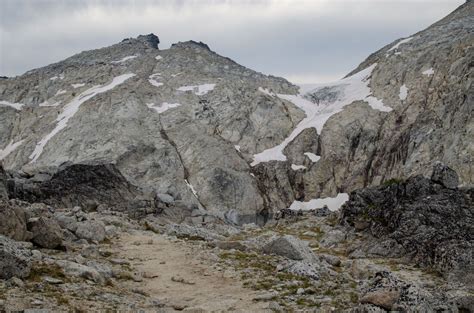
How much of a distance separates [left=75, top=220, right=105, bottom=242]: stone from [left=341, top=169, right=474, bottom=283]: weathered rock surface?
16.8 meters

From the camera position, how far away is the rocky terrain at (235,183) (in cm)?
1656

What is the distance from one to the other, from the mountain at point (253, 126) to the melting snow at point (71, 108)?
0.55 meters

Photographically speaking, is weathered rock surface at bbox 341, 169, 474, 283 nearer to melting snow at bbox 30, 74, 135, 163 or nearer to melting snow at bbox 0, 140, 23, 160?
melting snow at bbox 30, 74, 135, 163

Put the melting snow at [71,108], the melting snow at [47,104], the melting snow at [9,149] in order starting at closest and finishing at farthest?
the melting snow at [71,108]
the melting snow at [9,149]
the melting snow at [47,104]

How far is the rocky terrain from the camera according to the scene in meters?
16.6

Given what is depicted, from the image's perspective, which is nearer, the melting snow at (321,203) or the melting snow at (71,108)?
the melting snow at (321,203)

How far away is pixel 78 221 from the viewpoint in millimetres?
28797

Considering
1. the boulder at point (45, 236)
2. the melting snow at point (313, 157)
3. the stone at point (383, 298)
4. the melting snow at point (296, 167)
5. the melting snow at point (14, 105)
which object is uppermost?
the melting snow at point (14, 105)

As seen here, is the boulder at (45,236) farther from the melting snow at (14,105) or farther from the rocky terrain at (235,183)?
the melting snow at (14,105)

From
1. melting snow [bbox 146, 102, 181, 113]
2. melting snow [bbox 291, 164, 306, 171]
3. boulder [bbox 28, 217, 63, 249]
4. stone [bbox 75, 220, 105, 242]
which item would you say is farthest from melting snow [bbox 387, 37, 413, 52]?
boulder [bbox 28, 217, 63, 249]

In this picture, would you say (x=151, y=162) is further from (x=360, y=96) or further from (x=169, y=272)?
(x=169, y=272)

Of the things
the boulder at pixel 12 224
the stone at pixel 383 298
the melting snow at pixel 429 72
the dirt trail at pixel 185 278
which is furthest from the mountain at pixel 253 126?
the stone at pixel 383 298

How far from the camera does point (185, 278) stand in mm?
19531

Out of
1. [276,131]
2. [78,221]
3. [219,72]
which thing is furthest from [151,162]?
[78,221]
